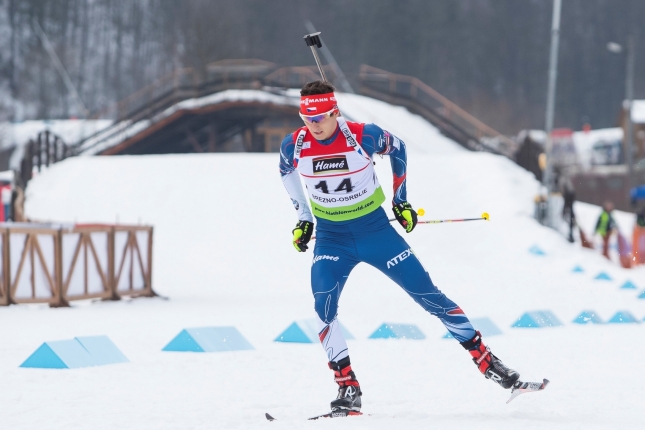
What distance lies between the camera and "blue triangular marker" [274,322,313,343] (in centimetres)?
1015

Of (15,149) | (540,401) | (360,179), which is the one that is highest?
(360,179)

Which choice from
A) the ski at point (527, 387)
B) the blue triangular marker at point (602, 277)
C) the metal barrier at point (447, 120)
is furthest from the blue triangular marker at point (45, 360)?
the metal barrier at point (447, 120)

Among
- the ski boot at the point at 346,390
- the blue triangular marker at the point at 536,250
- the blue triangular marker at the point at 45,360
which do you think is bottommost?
the blue triangular marker at the point at 536,250

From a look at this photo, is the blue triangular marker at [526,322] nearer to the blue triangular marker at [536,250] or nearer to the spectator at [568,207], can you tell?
the blue triangular marker at [536,250]

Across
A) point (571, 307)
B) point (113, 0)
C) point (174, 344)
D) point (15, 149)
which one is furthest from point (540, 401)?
point (113, 0)

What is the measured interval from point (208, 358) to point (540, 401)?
357 centimetres

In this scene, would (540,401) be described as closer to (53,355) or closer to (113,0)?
(53,355)

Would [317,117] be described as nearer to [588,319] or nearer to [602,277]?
[588,319]

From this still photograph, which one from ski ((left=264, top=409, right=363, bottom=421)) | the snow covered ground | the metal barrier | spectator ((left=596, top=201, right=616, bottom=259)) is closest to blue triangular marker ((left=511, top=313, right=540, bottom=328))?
the snow covered ground

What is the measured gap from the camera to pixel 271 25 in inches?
3782

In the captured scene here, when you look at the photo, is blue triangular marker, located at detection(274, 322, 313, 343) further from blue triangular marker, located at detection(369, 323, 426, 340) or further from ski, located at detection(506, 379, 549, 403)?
ski, located at detection(506, 379, 549, 403)

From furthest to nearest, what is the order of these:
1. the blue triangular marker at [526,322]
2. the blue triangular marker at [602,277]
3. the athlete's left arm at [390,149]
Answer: the blue triangular marker at [602,277] → the blue triangular marker at [526,322] → the athlete's left arm at [390,149]

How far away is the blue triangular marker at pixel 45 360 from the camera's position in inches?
319

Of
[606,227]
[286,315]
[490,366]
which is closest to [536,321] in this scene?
[286,315]
